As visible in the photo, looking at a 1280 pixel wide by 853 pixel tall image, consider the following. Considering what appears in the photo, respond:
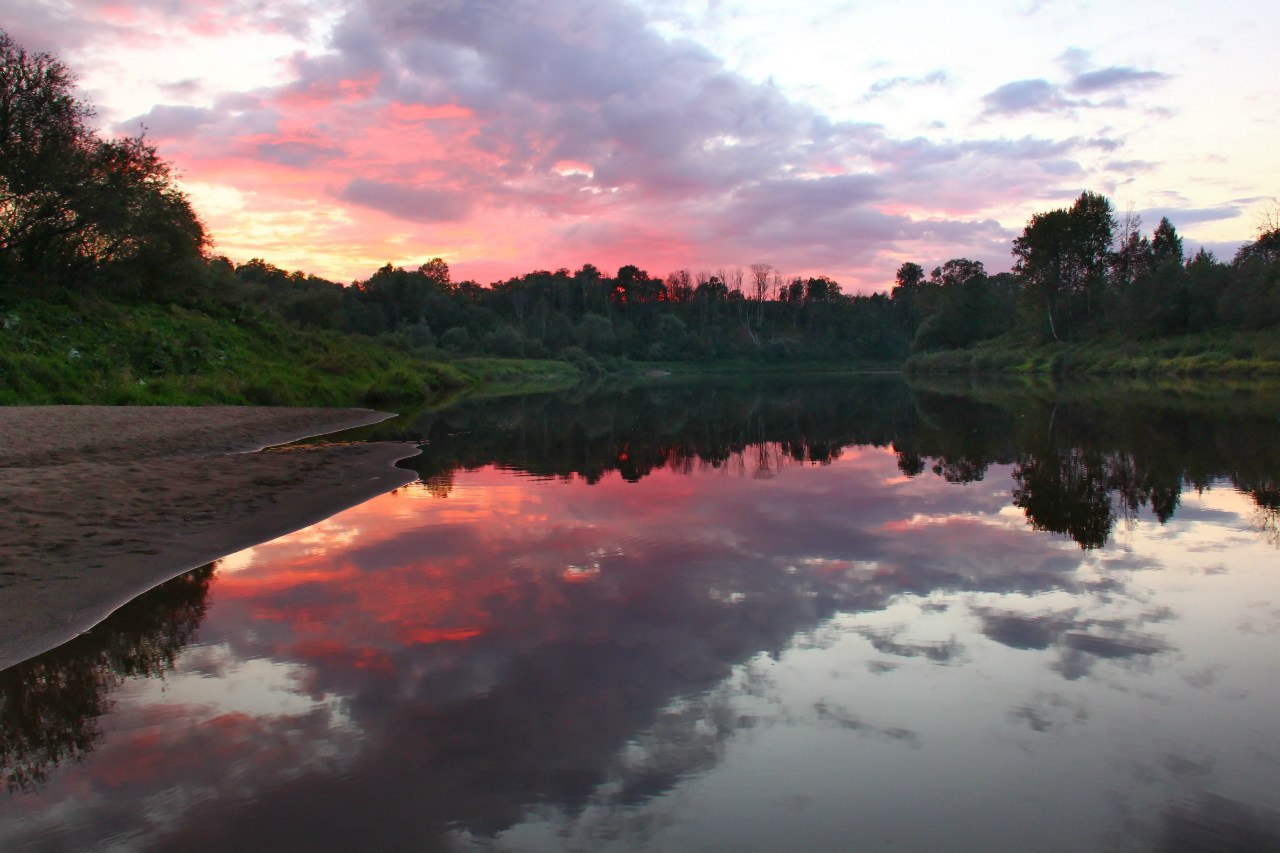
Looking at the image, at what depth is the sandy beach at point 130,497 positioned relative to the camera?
7.43 meters

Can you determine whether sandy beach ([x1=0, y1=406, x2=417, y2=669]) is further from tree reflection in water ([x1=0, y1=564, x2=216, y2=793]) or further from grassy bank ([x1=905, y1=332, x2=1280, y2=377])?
grassy bank ([x1=905, y1=332, x2=1280, y2=377])

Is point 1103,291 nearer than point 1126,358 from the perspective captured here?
No

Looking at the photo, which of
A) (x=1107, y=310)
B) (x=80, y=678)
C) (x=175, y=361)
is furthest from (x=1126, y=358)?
(x=80, y=678)

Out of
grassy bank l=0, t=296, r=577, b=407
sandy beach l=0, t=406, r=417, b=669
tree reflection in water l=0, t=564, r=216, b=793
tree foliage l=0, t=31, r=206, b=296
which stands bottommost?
tree reflection in water l=0, t=564, r=216, b=793

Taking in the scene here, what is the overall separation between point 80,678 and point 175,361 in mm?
28108

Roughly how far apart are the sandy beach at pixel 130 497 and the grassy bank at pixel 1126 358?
59.7 m

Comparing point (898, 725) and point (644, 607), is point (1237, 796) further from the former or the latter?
point (644, 607)

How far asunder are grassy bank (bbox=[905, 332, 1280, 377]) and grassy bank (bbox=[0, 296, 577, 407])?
54.6 metres

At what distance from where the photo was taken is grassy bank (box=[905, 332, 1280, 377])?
5638cm

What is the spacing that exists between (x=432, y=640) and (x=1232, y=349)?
6876 centimetres

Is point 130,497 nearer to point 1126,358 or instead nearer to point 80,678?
point 80,678

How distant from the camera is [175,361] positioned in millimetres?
30469

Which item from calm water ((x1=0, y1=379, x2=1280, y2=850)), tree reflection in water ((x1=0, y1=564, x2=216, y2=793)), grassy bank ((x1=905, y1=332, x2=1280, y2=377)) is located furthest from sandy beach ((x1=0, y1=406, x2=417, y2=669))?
grassy bank ((x1=905, y1=332, x2=1280, y2=377))

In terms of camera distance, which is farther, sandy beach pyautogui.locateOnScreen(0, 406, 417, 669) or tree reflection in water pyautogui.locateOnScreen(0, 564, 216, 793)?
sandy beach pyautogui.locateOnScreen(0, 406, 417, 669)
